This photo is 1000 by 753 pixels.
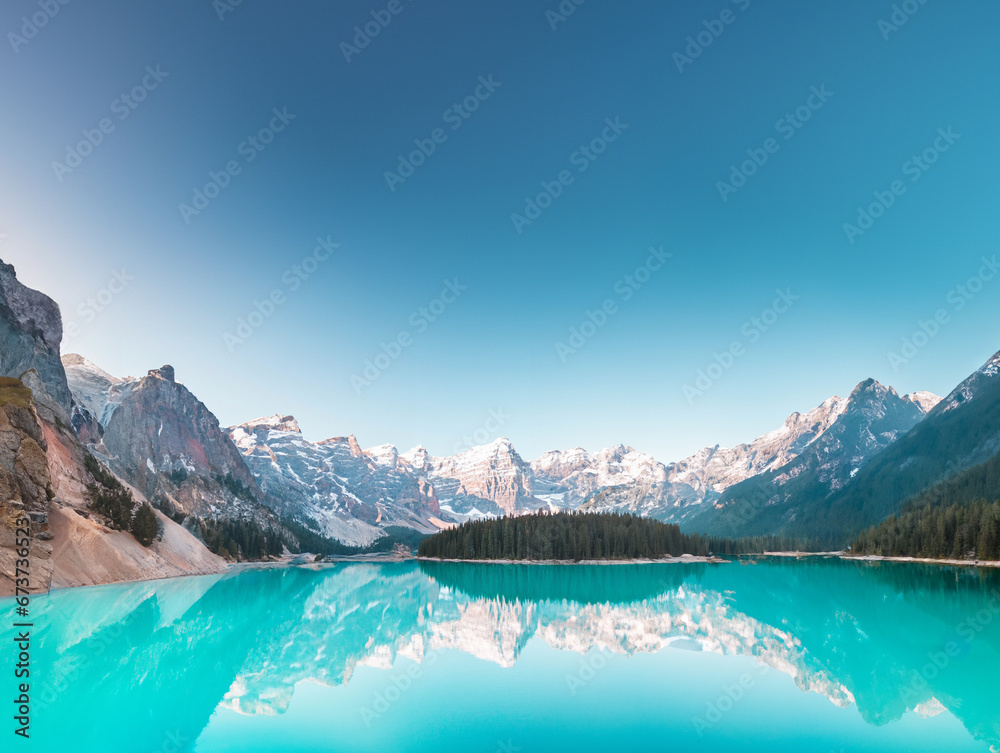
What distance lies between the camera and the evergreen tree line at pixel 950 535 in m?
93.0

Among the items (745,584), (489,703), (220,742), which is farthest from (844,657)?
(745,584)

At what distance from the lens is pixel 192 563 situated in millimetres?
110000

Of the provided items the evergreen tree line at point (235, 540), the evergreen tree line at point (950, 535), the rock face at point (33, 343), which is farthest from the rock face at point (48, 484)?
the evergreen tree line at point (950, 535)

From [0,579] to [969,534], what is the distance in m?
140

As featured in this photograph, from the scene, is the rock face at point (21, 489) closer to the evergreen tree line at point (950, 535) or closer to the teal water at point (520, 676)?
the teal water at point (520, 676)

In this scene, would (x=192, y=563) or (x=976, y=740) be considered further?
(x=192, y=563)

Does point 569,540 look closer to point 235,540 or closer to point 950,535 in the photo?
point 950,535

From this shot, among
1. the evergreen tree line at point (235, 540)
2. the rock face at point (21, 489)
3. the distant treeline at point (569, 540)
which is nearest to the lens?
the rock face at point (21, 489)

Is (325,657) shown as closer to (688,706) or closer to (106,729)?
(106,729)

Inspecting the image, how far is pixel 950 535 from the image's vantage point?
108 meters

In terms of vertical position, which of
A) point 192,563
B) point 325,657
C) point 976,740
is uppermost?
point 192,563

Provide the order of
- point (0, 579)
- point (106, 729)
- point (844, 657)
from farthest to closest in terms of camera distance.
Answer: point (0, 579), point (844, 657), point (106, 729)

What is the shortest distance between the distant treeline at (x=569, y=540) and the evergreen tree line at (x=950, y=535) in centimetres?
5108

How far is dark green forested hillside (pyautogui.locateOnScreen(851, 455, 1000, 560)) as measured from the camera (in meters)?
95.1
